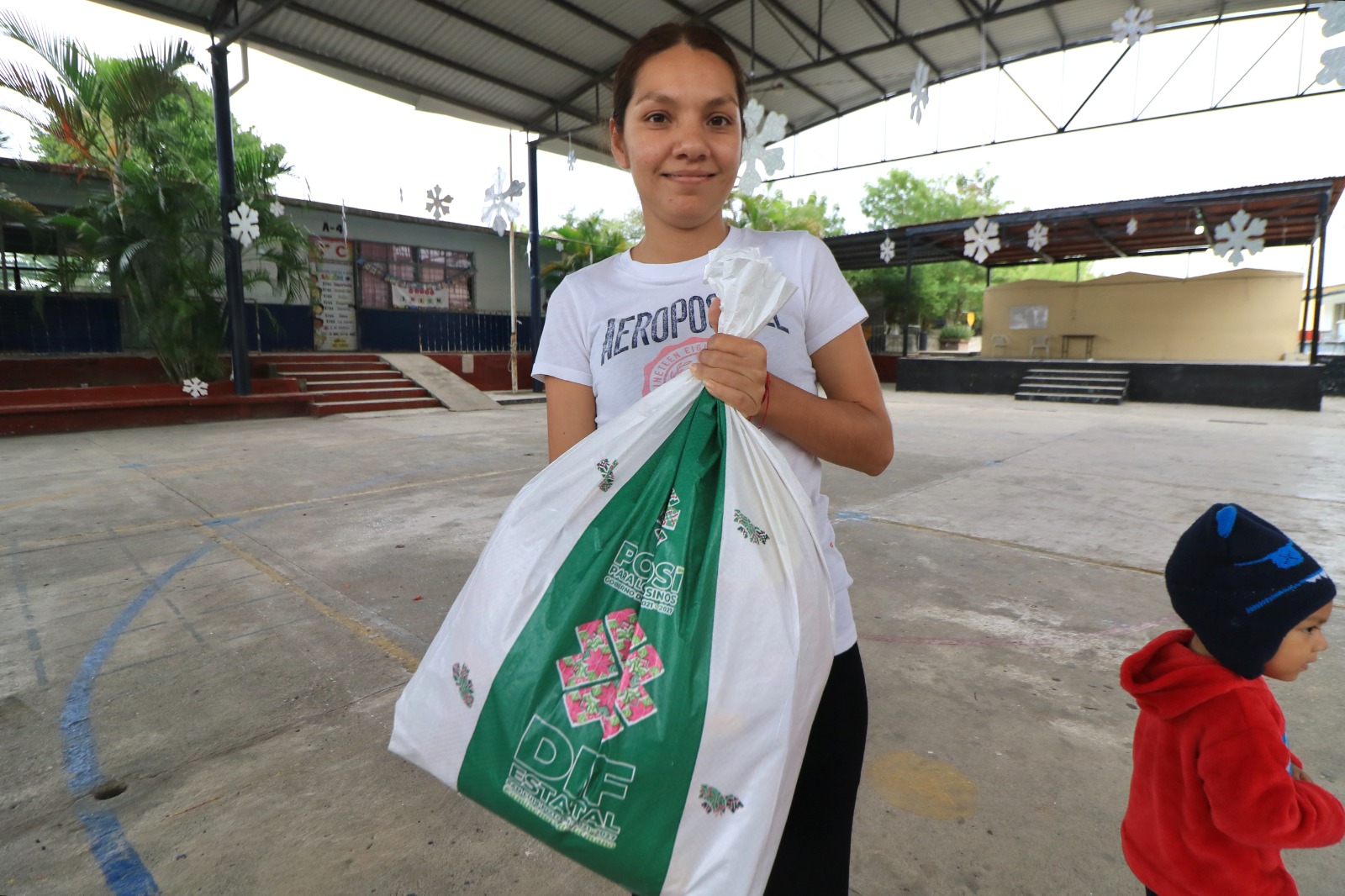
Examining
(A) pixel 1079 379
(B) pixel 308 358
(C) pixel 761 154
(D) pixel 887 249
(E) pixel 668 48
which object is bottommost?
(A) pixel 1079 379

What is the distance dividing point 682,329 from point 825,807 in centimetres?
65

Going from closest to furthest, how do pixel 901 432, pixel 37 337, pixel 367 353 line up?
pixel 901 432 < pixel 37 337 < pixel 367 353

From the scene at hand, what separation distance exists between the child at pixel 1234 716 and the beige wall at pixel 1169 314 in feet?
58.7

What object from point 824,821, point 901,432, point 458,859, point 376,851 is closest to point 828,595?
point 824,821

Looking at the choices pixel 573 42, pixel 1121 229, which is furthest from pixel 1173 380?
pixel 573 42

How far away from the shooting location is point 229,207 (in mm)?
8461

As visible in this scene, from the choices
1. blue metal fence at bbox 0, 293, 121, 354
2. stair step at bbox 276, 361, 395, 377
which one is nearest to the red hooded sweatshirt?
stair step at bbox 276, 361, 395, 377

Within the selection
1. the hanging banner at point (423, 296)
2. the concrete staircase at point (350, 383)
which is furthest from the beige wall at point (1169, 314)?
the concrete staircase at point (350, 383)

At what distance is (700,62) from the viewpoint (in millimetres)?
950

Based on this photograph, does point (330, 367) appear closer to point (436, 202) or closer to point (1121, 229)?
point (436, 202)

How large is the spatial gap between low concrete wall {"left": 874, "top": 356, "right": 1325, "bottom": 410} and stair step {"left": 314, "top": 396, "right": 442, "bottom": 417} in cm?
984

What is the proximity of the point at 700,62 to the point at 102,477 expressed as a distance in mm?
5635

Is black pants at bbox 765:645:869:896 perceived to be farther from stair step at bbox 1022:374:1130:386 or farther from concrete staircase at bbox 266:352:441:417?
stair step at bbox 1022:374:1130:386

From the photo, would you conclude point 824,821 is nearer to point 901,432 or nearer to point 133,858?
point 133,858
